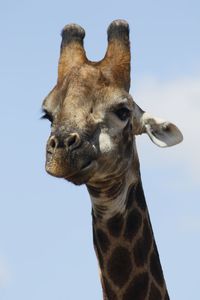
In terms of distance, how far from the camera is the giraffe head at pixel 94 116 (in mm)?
10516

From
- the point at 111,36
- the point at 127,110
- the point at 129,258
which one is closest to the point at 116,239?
the point at 129,258

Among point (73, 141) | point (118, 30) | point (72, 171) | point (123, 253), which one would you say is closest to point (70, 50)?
point (118, 30)

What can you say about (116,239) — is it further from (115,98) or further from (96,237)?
(115,98)

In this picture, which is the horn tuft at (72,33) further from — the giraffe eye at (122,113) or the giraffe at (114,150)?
the giraffe eye at (122,113)

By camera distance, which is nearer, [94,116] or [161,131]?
[94,116]

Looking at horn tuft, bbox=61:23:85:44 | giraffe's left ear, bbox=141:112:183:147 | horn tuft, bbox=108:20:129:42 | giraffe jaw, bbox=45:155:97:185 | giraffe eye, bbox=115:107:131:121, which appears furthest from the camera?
horn tuft, bbox=61:23:85:44

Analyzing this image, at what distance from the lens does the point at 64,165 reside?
10367 mm

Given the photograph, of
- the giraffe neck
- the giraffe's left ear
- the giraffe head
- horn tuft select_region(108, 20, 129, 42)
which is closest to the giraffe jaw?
Result: the giraffe head

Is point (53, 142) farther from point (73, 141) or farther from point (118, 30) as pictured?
point (118, 30)

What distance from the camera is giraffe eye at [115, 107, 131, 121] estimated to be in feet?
37.4

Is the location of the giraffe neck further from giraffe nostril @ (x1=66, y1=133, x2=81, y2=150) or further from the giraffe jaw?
giraffe nostril @ (x1=66, y1=133, x2=81, y2=150)

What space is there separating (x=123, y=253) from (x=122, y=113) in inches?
57.2

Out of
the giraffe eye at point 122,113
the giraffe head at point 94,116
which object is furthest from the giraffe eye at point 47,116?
the giraffe eye at point 122,113

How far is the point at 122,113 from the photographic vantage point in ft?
37.6
